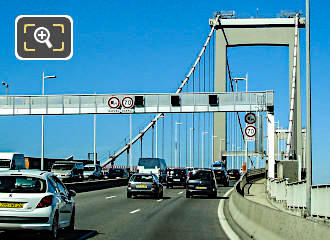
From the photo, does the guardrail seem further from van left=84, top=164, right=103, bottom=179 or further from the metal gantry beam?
van left=84, top=164, right=103, bottom=179

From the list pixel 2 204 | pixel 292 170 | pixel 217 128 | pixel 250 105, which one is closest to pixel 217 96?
pixel 250 105

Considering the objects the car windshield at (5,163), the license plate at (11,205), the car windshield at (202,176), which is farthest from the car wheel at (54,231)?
the car windshield at (5,163)

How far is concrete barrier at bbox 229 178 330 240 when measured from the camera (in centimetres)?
857

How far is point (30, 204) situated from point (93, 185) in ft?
115

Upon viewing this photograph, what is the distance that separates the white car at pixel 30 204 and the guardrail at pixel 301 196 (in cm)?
930

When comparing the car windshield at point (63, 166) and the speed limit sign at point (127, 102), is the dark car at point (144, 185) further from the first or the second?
the car windshield at point (63, 166)

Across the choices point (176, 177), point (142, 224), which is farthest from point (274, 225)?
point (176, 177)

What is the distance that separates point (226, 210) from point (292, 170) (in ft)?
32.5

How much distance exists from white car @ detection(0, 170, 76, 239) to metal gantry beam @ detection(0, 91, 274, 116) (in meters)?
34.6

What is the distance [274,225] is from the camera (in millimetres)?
11836

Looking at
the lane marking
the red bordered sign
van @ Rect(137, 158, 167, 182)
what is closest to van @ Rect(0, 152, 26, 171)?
the red bordered sign

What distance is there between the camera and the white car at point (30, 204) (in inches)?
498

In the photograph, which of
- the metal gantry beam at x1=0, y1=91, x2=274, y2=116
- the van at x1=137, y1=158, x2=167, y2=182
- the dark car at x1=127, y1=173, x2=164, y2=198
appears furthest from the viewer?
the van at x1=137, y1=158, x2=167, y2=182

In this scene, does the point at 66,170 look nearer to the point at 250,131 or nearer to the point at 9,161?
the point at 9,161
